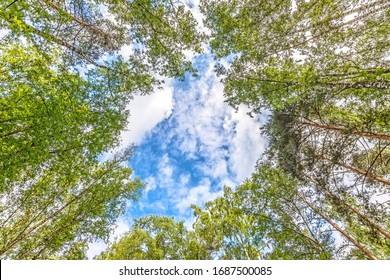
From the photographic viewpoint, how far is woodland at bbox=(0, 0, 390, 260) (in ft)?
17.3

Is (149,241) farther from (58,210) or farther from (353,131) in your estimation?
(353,131)

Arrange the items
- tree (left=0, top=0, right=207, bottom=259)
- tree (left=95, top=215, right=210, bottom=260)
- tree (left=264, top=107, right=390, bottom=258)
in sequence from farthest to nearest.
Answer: tree (left=95, top=215, right=210, bottom=260) → tree (left=264, top=107, right=390, bottom=258) → tree (left=0, top=0, right=207, bottom=259)

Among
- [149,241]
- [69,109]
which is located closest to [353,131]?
[69,109]

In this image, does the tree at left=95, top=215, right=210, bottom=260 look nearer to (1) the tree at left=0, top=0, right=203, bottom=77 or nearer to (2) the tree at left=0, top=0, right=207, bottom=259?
(2) the tree at left=0, top=0, right=207, bottom=259

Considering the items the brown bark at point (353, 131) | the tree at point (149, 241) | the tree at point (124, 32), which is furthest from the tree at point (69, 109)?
the brown bark at point (353, 131)

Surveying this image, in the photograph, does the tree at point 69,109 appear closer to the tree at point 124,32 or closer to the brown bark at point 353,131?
the tree at point 124,32

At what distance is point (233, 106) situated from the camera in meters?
7.45

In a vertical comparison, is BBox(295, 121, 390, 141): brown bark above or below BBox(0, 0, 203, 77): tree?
below

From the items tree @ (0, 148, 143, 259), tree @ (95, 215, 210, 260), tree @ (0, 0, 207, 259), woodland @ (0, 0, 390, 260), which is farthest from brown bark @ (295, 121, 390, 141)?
tree @ (0, 148, 143, 259)

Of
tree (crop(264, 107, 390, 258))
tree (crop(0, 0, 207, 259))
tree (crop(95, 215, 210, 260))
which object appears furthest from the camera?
tree (crop(95, 215, 210, 260))

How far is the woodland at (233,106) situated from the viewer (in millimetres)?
5281

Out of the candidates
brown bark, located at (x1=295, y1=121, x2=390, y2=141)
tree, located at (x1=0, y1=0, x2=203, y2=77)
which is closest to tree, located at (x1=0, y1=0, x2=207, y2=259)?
tree, located at (x1=0, y1=0, x2=203, y2=77)

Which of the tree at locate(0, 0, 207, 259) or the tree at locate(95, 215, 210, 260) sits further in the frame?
the tree at locate(95, 215, 210, 260)

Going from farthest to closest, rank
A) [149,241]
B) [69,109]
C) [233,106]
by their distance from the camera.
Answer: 1. [149,241]
2. [233,106]
3. [69,109]
